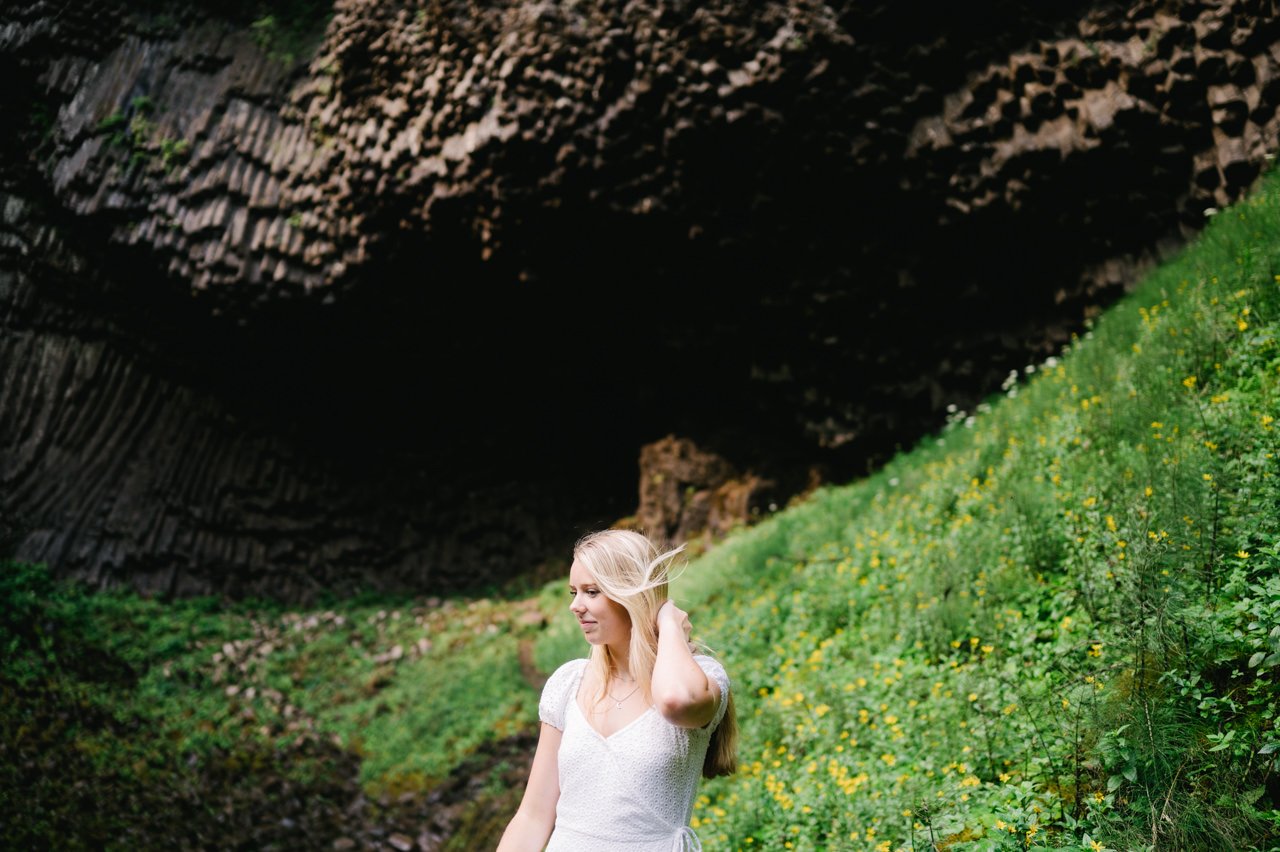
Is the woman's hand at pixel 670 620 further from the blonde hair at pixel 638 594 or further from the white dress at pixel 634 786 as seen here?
the white dress at pixel 634 786

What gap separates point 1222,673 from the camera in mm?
3275

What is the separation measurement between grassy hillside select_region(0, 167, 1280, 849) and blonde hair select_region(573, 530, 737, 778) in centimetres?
96

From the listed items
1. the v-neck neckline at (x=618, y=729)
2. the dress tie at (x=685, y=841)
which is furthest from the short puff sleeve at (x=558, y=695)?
the dress tie at (x=685, y=841)

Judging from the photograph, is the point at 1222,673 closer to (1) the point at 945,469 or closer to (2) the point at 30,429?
(1) the point at 945,469

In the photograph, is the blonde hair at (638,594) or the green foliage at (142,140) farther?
the green foliage at (142,140)

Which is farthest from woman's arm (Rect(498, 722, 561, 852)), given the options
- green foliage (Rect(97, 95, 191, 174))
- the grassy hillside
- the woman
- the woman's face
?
green foliage (Rect(97, 95, 191, 174))

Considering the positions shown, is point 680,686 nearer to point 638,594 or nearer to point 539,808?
point 638,594

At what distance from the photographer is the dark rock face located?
8938 millimetres

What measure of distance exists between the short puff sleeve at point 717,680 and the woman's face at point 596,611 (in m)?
0.27

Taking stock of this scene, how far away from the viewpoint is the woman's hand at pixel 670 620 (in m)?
2.54

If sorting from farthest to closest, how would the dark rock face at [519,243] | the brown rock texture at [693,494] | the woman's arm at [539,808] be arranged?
the brown rock texture at [693,494] → the dark rock face at [519,243] → the woman's arm at [539,808]

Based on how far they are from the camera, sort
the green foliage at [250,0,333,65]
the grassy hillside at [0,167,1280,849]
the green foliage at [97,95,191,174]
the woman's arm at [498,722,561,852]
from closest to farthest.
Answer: the woman's arm at [498,722,561,852] < the grassy hillside at [0,167,1280,849] < the green foliage at [97,95,191,174] < the green foliage at [250,0,333,65]

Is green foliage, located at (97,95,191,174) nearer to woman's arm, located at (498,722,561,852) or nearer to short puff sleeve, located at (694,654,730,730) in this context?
woman's arm, located at (498,722,561,852)

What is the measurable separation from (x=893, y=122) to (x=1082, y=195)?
83.7 inches
